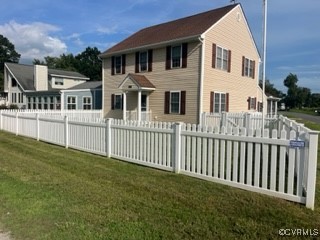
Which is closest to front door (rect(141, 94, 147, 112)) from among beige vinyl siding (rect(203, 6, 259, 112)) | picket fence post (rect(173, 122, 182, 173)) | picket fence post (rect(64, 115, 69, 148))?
beige vinyl siding (rect(203, 6, 259, 112))

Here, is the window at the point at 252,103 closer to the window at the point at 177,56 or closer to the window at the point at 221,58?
the window at the point at 221,58

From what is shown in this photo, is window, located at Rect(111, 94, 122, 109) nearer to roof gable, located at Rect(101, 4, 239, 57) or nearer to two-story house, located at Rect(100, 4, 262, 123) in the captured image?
two-story house, located at Rect(100, 4, 262, 123)

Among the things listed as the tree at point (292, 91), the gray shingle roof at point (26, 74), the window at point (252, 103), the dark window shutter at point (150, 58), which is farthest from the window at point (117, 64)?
the tree at point (292, 91)

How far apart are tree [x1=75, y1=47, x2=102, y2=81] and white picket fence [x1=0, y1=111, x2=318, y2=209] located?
227 ft

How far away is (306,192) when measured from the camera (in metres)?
4.57

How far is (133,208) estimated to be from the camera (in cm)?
439

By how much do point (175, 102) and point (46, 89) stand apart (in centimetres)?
2404

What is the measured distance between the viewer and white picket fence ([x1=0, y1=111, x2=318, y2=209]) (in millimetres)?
4664

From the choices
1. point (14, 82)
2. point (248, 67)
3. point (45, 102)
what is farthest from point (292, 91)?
point (45, 102)

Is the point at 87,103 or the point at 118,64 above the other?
the point at 118,64

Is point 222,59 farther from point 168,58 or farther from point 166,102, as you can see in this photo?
point 166,102

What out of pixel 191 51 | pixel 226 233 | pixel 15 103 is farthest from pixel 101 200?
pixel 15 103

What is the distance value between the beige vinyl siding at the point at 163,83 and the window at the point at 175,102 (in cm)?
21

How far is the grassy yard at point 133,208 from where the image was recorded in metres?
3.63
